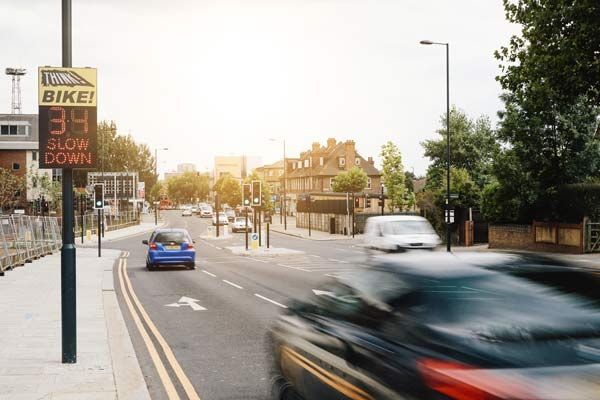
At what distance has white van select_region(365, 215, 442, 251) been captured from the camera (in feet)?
82.1

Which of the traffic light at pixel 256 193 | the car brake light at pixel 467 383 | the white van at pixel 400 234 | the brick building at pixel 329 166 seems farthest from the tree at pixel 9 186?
the car brake light at pixel 467 383

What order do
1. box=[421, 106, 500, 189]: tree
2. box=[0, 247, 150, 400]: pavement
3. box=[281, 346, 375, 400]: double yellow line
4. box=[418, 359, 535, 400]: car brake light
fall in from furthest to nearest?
box=[421, 106, 500, 189]: tree, box=[0, 247, 150, 400]: pavement, box=[281, 346, 375, 400]: double yellow line, box=[418, 359, 535, 400]: car brake light

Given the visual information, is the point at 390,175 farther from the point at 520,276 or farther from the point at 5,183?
the point at 520,276

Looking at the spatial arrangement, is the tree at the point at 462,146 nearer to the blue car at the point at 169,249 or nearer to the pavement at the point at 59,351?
the blue car at the point at 169,249

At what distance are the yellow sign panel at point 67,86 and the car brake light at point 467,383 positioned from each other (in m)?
6.88

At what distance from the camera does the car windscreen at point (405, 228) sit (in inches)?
1013

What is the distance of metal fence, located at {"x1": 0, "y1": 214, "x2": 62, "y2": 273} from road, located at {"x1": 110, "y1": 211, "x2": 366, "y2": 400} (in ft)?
13.4

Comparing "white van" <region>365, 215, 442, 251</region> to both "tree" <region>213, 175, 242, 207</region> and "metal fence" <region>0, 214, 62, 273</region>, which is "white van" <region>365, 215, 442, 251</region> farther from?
"tree" <region>213, 175, 242, 207</region>

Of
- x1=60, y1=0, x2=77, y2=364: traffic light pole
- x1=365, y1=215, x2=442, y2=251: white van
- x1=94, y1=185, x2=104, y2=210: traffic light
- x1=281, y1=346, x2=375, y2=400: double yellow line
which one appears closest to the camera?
x1=281, y1=346, x2=375, y2=400: double yellow line

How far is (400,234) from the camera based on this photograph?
2555 cm

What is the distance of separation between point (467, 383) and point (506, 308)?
87cm

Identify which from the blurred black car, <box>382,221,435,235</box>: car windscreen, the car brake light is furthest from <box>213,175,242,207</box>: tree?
the car brake light

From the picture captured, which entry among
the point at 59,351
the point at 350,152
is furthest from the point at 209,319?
the point at 350,152

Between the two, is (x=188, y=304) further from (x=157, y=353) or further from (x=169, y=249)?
(x=169, y=249)
